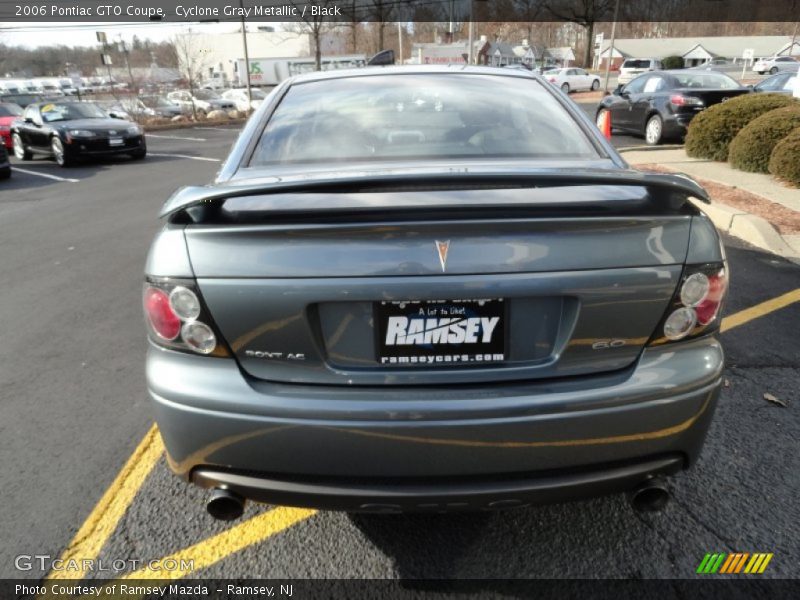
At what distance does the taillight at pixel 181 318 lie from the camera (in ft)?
5.69

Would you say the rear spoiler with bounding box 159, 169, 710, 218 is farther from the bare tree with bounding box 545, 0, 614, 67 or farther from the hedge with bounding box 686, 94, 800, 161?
the bare tree with bounding box 545, 0, 614, 67

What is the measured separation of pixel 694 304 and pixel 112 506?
2.39 meters

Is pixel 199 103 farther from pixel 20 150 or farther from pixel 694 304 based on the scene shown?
pixel 694 304

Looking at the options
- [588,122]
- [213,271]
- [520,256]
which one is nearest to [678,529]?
[520,256]

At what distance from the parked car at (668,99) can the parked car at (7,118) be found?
54.1ft

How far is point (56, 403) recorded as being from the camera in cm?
325

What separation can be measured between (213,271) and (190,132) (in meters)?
24.1

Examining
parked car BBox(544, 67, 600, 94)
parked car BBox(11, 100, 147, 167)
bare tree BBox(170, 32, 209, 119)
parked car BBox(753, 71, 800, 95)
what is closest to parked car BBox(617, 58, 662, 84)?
parked car BBox(544, 67, 600, 94)

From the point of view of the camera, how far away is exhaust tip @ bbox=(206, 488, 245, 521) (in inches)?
71.4

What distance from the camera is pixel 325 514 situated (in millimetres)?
2385

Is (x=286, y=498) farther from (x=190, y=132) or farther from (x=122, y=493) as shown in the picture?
(x=190, y=132)

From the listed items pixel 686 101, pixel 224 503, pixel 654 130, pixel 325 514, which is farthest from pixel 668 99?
pixel 224 503

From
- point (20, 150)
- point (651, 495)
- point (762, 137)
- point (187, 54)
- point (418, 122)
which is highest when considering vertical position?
point (187, 54)

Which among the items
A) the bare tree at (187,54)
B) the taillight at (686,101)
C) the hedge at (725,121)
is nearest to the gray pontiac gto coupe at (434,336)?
the hedge at (725,121)
